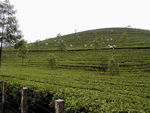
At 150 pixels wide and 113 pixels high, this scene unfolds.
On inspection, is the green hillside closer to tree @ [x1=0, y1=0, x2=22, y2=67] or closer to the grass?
the grass

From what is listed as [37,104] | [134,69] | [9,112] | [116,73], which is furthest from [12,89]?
[134,69]

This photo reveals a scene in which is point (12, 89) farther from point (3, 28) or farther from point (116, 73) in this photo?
point (116, 73)

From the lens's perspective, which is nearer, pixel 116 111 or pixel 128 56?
pixel 116 111

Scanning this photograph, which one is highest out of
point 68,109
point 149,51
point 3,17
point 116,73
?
point 3,17

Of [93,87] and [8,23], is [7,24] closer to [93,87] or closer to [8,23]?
[8,23]

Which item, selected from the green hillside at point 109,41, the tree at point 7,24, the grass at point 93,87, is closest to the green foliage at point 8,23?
the tree at point 7,24

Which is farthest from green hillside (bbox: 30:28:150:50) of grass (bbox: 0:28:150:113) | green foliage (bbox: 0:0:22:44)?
green foliage (bbox: 0:0:22:44)

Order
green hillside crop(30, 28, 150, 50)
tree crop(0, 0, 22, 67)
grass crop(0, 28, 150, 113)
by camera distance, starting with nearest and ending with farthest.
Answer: grass crop(0, 28, 150, 113) → tree crop(0, 0, 22, 67) → green hillside crop(30, 28, 150, 50)

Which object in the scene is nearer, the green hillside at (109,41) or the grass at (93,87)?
the grass at (93,87)

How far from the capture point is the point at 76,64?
122 ft

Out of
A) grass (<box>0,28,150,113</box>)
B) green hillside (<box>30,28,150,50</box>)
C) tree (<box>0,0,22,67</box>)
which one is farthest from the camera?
green hillside (<box>30,28,150,50</box>)

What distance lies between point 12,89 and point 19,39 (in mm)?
7075

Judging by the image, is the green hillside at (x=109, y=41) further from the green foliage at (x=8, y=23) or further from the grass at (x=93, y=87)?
the green foliage at (x=8, y=23)

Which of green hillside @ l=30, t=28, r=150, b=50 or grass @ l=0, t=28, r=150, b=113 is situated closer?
grass @ l=0, t=28, r=150, b=113
